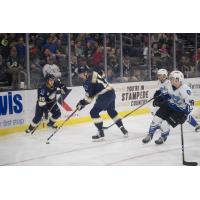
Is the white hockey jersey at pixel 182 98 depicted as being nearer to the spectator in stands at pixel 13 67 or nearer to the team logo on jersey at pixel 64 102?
the team logo on jersey at pixel 64 102

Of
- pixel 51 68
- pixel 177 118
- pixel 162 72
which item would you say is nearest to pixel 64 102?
pixel 51 68

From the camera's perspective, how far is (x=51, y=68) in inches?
157

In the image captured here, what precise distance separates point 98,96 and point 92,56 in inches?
14.4

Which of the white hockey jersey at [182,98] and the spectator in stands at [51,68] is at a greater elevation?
the spectator in stands at [51,68]

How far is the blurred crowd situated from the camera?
3.95 metres

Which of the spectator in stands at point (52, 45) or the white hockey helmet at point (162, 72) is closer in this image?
the spectator in stands at point (52, 45)

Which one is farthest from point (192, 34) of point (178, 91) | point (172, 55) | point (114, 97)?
point (114, 97)

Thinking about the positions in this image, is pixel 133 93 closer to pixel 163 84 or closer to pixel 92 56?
pixel 163 84

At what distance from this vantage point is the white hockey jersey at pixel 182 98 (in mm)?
4074

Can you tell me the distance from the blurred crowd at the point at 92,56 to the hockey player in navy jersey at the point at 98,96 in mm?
64

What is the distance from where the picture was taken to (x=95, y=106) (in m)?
4.06

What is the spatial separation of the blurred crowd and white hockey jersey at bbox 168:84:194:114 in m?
0.16

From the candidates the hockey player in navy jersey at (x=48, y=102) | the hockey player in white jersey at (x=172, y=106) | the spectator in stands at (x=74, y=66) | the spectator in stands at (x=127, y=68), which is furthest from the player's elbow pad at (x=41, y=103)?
the hockey player in white jersey at (x=172, y=106)

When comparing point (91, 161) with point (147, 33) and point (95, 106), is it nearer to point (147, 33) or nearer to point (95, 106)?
point (95, 106)
